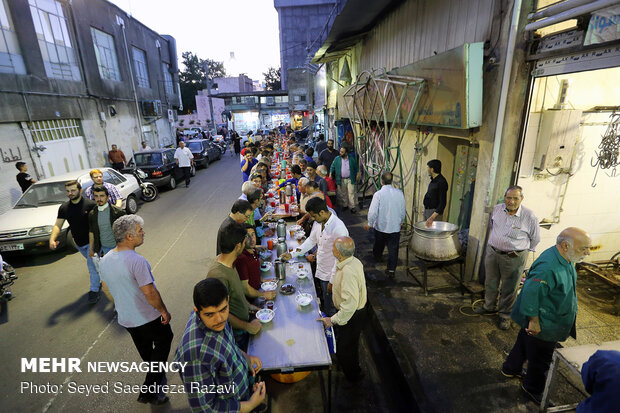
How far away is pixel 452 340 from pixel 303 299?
7.59 ft

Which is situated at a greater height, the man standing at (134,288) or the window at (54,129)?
the window at (54,129)

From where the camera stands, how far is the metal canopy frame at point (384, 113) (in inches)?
256

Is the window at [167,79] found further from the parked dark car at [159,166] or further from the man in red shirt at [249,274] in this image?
the man in red shirt at [249,274]

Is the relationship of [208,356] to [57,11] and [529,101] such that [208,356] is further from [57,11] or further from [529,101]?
[57,11]

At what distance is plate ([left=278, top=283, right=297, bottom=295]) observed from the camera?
3904 mm

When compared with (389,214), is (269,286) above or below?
below

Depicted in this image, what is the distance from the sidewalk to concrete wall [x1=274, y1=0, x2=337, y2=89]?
135 ft

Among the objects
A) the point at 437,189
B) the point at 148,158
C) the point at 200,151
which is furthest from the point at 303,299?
the point at 200,151

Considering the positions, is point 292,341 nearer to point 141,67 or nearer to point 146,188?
point 146,188

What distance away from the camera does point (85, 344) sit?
15.2 feet

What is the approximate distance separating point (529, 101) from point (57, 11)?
19393 millimetres

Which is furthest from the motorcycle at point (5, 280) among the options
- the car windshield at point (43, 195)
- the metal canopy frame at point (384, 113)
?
the metal canopy frame at point (384, 113)

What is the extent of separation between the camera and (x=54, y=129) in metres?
13.0

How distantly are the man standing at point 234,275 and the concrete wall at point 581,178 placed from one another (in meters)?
4.43
